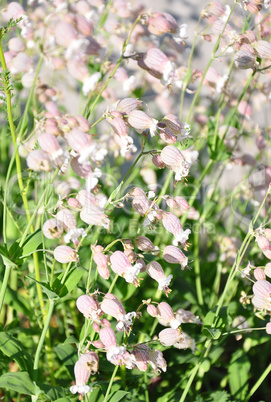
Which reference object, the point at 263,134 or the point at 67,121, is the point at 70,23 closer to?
the point at 67,121

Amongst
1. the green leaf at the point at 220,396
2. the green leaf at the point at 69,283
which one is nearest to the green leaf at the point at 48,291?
the green leaf at the point at 69,283

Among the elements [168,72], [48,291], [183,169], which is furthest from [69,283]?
[168,72]

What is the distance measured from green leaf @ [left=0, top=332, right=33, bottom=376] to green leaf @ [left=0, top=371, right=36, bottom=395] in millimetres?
75

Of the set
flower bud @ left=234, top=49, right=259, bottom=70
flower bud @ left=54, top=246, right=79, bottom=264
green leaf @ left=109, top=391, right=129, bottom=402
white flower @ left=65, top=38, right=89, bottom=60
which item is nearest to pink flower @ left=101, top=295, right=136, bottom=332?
flower bud @ left=54, top=246, right=79, bottom=264

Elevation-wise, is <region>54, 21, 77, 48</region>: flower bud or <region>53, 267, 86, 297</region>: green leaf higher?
<region>54, 21, 77, 48</region>: flower bud

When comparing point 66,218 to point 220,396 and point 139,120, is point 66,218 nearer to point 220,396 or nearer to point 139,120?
point 139,120

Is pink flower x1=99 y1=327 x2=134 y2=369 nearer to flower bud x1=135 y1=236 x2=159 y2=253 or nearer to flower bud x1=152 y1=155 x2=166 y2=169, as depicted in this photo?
flower bud x1=135 y1=236 x2=159 y2=253

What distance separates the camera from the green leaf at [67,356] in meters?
1.31

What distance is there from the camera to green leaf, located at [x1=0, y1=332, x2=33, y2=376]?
1.22 metres

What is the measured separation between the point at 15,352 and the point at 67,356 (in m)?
0.15

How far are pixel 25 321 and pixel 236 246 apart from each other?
2.85ft

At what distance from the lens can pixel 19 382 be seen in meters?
1.12

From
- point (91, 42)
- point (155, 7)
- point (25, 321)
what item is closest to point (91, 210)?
point (91, 42)

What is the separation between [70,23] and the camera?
85 centimetres
